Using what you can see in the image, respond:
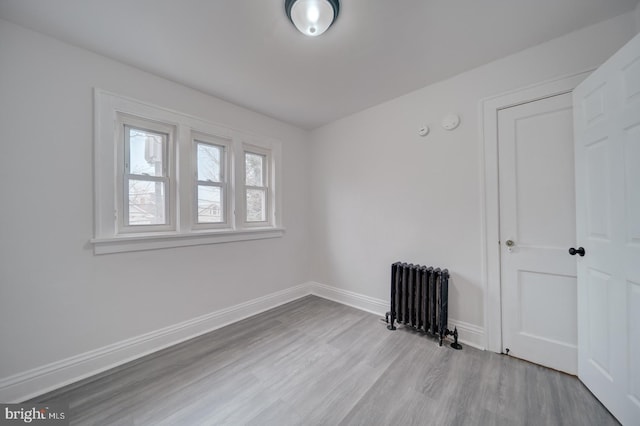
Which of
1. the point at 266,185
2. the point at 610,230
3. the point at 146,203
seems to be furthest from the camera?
the point at 266,185

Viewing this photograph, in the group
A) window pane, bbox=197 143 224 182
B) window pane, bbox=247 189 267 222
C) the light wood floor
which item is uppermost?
window pane, bbox=197 143 224 182

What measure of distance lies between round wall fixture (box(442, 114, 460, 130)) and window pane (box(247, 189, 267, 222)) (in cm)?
232

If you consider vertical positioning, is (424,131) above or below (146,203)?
above

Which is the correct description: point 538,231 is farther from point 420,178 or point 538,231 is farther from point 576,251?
point 420,178

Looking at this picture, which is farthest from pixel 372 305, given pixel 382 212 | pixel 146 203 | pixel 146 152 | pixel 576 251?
pixel 146 152

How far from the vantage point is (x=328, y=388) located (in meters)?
1.65

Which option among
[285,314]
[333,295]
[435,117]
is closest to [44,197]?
[285,314]

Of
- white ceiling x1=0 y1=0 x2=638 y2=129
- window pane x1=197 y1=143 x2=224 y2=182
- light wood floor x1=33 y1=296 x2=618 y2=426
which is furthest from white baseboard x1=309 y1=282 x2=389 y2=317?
white ceiling x1=0 y1=0 x2=638 y2=129

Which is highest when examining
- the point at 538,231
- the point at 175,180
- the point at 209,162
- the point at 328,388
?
the point at 209,162

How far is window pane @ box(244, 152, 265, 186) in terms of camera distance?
3.01 meters

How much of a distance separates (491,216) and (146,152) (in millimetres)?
3272

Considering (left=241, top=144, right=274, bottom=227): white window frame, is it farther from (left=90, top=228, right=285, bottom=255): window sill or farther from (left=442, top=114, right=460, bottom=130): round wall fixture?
(left=442, top=114, right=460, bottom=130): round wall fixture

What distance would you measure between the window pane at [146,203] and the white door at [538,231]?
321cm

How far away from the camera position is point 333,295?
3.33 meters
